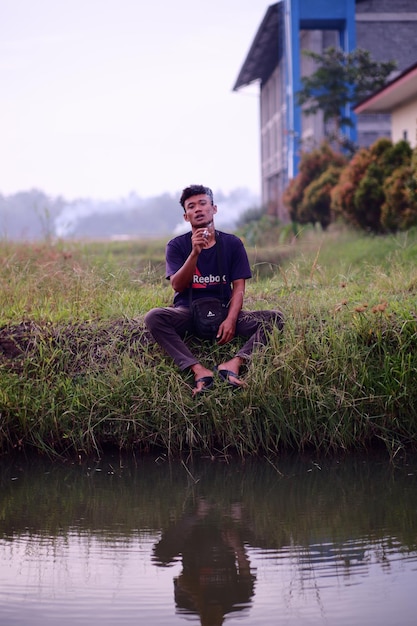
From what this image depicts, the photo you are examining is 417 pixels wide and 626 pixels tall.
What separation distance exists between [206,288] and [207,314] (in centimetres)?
20

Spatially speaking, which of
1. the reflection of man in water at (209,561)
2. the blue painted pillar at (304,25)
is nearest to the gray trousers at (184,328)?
the reflection of man in water at (209,561)

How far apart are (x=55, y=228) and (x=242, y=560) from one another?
7608 mm

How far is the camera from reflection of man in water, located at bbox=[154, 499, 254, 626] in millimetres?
3088

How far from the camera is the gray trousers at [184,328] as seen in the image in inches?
212

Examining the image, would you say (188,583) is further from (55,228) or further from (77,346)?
(55,228)

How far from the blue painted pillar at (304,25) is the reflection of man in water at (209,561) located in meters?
19.3

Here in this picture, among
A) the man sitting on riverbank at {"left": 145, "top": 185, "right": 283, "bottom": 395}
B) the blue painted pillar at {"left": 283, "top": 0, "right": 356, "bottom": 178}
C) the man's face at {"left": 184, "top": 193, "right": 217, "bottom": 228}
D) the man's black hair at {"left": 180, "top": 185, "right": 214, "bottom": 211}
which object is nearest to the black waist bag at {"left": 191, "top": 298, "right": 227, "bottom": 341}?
the man sitting on riverbank at {"left": 145, "top": 185, "right": 283, "bottom": 395}

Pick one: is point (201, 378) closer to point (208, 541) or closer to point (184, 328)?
point (184, 328)

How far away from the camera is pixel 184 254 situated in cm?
560

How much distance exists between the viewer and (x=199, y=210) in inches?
217

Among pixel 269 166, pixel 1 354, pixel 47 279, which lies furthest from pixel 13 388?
pixel 269 166

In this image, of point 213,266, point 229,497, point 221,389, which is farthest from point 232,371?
point 229,497

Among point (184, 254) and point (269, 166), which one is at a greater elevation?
point (269, 166)

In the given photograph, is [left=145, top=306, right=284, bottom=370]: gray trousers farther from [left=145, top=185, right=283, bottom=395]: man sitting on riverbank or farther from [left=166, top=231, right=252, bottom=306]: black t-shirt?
[left=166, top=231, right=252, bottom=306]: black t-shirt
